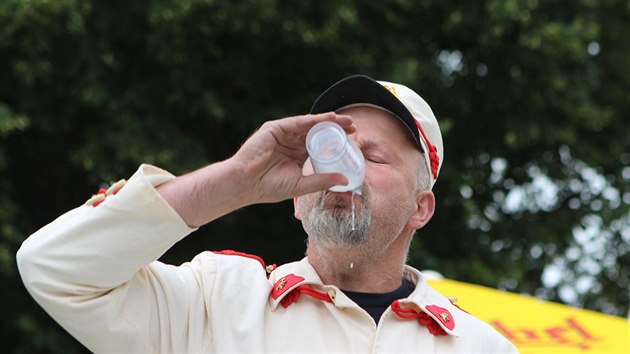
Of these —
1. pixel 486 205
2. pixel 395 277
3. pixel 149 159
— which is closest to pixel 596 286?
pixel 486 205

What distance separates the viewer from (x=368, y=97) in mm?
3279

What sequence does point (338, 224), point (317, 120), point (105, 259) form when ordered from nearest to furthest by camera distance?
point (105, 259), point (317, 120), point (338, 224)

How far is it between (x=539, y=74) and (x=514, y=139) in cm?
61

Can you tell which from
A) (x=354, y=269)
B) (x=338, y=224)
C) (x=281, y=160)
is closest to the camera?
(x=281, y=160)

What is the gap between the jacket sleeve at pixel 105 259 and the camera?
2561mm

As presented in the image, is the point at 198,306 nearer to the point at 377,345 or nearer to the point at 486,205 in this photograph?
the point at 377,345

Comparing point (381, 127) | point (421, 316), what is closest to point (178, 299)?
point (421, 316)

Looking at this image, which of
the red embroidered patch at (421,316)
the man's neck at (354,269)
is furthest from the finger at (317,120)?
the red embroidered patch at (421,316)

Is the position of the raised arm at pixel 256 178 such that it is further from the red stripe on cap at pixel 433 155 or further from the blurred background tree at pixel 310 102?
the blurred background tree at pixel 310 102

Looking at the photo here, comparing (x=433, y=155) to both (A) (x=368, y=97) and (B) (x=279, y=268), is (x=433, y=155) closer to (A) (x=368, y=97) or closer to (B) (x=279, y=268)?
(A) (x=368, y=97)

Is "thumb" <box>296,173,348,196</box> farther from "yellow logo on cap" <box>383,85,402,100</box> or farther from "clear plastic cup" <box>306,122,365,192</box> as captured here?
"yellow logo on cap" <box>383,85,402,100</box>

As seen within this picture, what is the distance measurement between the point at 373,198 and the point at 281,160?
0.39 meters

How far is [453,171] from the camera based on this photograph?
8.94m

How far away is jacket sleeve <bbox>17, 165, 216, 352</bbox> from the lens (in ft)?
8.40
